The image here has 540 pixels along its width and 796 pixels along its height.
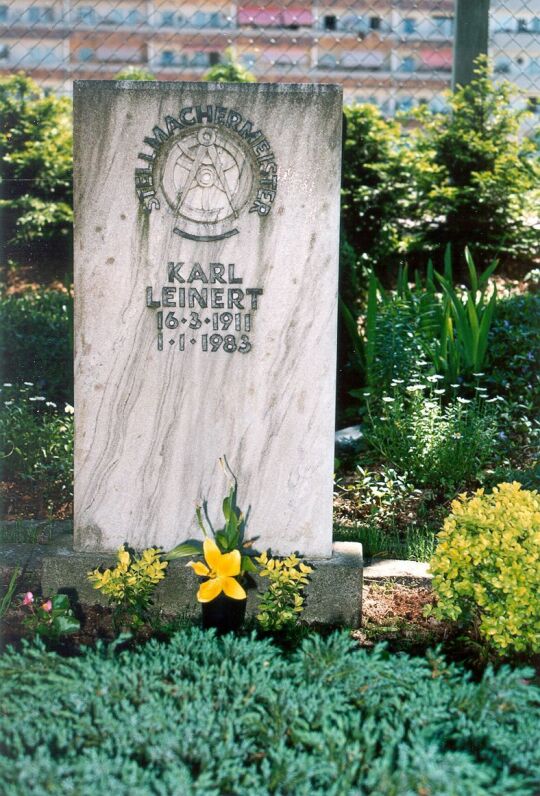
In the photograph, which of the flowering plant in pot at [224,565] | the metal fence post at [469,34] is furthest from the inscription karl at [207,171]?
the metal fence post at [469,34]

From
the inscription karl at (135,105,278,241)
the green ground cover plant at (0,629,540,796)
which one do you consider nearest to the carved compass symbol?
the inscription karl at (135,105,278,241)

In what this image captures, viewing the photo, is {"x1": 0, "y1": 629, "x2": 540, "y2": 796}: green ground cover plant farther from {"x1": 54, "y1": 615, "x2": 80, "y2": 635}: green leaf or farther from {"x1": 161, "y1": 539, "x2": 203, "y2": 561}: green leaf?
{"x1": 161, "y1": 539, "x2": 203, "y2": 561}: green leaf

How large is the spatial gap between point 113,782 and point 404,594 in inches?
67.3

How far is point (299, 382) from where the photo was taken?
3262 mm

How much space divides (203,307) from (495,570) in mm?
1225

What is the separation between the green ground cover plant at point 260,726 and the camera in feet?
6.72

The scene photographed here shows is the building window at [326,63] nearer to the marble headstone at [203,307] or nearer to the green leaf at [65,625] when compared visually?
the marble headstone at [203,307]

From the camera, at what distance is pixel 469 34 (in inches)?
278

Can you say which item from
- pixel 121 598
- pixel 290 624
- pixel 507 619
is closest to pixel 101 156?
pixel 121 598

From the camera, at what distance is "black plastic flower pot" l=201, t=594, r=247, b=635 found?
3113mm

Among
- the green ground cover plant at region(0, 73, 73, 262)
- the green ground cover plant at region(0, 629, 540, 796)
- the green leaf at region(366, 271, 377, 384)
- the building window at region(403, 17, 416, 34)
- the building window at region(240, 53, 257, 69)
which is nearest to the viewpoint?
the green ground cover plant at region(0, 629, 540, 796)

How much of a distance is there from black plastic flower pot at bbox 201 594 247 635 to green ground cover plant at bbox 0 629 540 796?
1.71 ft

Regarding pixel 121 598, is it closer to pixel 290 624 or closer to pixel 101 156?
pixel 290 624

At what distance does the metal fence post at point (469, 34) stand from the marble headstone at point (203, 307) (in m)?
4.39
